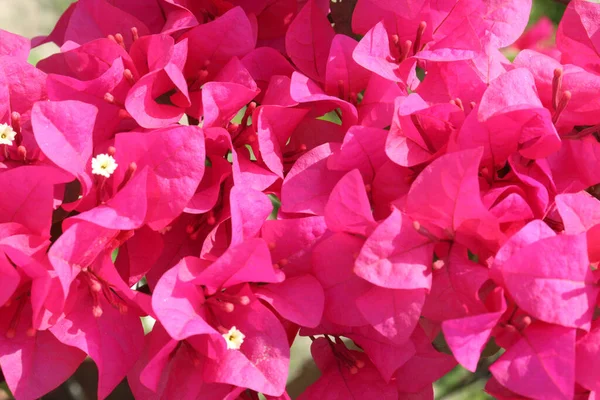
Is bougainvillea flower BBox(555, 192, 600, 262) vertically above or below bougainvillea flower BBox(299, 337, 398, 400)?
above

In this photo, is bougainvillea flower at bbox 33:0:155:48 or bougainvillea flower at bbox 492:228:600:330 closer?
bougainvillea flower at bbox 492:228:600:330

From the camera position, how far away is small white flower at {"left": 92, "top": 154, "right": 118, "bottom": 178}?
19.1 inches

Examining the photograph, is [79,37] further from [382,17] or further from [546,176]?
[546,176]

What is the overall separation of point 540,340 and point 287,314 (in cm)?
17

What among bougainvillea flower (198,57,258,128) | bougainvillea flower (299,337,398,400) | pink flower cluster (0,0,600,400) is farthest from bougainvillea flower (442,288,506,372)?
bougainvillea flower (198,57,258,128)

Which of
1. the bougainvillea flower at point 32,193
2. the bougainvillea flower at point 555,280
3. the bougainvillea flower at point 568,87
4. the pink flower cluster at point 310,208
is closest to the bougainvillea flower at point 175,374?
the pink flower cluster at point 310,208

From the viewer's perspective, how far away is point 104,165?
0.49 metres

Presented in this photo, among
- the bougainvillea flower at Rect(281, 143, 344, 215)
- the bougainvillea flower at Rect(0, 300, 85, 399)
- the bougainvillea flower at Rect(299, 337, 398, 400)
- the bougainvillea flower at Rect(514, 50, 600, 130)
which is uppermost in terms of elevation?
the bougainvillea flower at Rect(514, 50, 600, 130)

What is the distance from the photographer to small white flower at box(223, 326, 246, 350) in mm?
484

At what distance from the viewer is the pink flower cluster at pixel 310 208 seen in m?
0.46

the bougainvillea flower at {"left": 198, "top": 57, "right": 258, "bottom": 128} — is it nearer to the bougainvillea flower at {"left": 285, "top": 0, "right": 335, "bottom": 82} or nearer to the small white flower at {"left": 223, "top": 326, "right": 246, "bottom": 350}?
the bougainvillea flower at {"left": 285, "top": 0, "right": 335, "bottom": 82}

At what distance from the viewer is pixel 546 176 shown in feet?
1.69

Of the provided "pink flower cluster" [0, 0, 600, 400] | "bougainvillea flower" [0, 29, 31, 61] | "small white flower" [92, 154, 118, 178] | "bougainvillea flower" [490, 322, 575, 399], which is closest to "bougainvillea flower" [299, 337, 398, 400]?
"pink flower cluster" [0, 0, 600, 400]

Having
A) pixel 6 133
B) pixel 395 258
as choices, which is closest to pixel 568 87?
pixel 395 258
